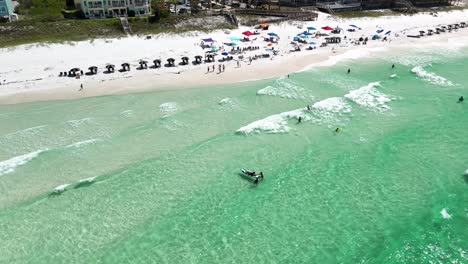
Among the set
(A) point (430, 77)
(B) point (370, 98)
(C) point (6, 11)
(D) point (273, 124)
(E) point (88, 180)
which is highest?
(C) point (6, 11)

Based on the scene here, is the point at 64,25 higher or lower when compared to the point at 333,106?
higher

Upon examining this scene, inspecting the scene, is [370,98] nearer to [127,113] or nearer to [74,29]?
[127,113]

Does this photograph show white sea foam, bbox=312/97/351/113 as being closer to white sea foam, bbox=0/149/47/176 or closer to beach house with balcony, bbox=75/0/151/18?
white sea foam, bbox=0/149/47/176

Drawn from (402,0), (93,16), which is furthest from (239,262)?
(402,0)

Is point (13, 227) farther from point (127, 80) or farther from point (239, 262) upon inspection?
point (127, 80)

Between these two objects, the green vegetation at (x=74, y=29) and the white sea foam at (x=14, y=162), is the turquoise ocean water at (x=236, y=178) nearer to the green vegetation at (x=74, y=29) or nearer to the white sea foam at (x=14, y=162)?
the white sea foam at (x=14, y=162)

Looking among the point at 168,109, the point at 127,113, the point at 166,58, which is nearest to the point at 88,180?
the point at 127,113

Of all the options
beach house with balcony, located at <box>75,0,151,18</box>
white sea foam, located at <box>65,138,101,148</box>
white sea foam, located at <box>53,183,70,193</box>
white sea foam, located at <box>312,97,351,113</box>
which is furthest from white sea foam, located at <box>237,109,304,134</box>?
beach house with balcony, located at <box>75,0,151,18</box>
